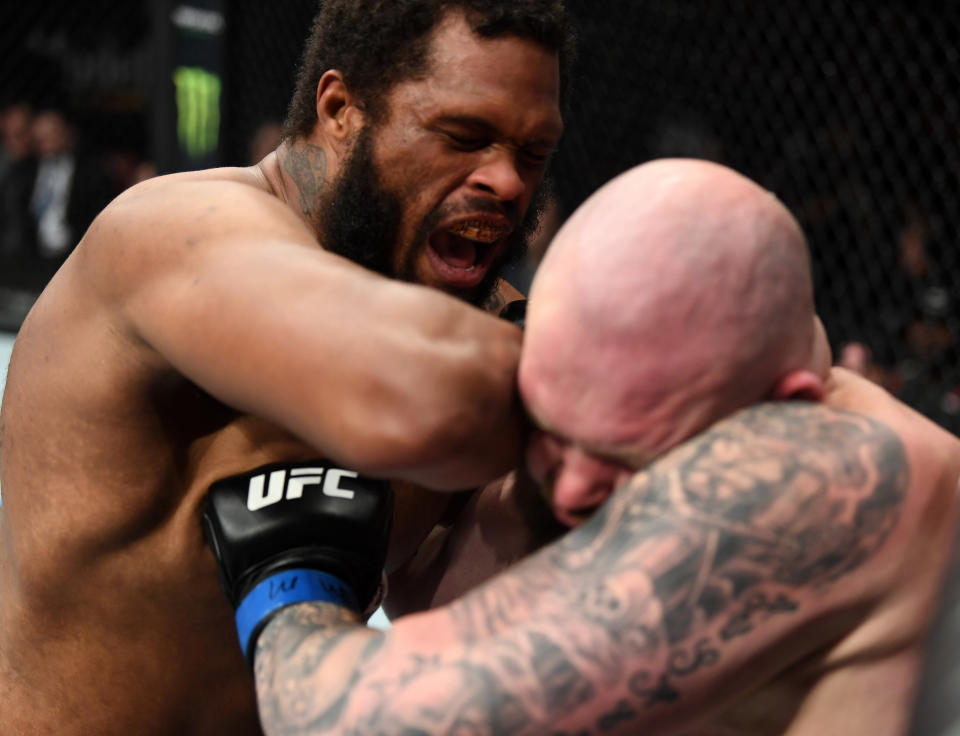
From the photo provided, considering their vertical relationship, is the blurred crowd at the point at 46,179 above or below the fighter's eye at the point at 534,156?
below

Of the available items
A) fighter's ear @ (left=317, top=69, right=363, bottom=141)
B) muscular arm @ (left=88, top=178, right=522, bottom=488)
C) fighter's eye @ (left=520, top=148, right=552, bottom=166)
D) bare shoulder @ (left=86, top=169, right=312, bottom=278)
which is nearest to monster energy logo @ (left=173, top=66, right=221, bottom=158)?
fighter's ear @ (left=317, top=69, right=363, bottom=141)

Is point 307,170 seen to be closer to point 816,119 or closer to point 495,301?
point 495,301

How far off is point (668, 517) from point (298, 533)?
1.28 ft

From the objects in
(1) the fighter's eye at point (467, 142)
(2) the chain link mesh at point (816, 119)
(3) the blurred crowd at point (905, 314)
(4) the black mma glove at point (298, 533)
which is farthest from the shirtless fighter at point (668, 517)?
(2) the chain link mesh at point (816, 119)

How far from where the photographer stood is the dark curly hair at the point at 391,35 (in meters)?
1.26

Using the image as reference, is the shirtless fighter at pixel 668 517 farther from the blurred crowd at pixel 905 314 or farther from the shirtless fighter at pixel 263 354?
the blurred crowd at pixel 905 314

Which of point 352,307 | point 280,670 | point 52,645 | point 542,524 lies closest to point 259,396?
point 352,307

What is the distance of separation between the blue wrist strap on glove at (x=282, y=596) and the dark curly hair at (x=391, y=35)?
0.61 m

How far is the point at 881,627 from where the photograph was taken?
82cm

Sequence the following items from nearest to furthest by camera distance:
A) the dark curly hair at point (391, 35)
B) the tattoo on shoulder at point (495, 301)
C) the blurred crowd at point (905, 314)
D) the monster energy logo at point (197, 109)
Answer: the dark curly hair at point (391, 35), the tattoo on shoulder at point (495, 301), the blurred crowd at point (905, 314), the monster energy logo at point (197, 109)

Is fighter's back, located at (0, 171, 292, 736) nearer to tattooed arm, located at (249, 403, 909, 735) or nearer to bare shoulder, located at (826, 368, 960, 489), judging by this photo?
tattooed arm, located at (249, 403, 909, 735)

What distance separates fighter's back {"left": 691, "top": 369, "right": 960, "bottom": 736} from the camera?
31.7 inches

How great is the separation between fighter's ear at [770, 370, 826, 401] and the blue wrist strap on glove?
1.36ft

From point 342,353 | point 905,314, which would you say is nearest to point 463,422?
point 342,353
